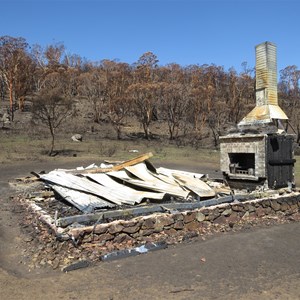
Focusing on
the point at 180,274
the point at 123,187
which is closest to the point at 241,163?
the point at 123,187

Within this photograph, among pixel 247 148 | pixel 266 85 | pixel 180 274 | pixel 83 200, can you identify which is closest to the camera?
pixel 180 274

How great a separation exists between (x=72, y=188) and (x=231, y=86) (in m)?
38.2

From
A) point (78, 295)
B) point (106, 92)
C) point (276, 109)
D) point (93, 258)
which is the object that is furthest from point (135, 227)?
point (106, 92)

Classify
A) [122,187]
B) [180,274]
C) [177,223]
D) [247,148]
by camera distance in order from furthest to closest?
[247,148] < [122,187] < [177,223] < [180,274]

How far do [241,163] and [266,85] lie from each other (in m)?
2.58

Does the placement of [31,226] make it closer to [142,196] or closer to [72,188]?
[72,188]

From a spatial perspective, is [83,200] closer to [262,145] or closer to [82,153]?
[262,145]

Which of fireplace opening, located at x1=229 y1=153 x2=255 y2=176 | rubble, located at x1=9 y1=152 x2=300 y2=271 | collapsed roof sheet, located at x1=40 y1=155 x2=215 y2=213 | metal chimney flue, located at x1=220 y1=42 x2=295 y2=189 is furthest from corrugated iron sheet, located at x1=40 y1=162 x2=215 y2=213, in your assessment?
metal chimney flue, located at x1=220 y1=42 x2=295 y2=189

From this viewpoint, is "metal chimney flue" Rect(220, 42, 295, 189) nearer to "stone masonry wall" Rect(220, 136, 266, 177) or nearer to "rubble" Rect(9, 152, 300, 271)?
"stone masonry wall" Rect(220, 136, 266, 177)

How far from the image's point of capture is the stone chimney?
35.1ft

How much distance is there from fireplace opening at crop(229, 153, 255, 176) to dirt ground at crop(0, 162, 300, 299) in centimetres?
393

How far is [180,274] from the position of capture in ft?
17.5

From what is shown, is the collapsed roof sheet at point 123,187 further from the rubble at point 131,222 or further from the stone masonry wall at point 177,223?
the stone masonry wall at point 177,223

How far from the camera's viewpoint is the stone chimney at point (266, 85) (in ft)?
35.1
